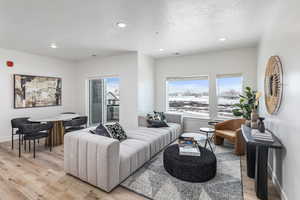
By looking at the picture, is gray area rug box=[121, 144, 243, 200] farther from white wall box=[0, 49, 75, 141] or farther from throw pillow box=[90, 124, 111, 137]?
white wall box=[0, 49, 75, 141]

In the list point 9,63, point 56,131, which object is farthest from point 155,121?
point 9,63

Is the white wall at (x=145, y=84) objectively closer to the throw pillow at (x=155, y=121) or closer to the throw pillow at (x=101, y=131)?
the throw pillow at (x=155, y=121)

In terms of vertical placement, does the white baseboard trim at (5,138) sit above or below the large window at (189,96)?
below

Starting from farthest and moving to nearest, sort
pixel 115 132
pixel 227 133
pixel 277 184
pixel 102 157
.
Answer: pixel 227 133 → pixel 115 132 → pixel 277 184 → pixel 102 157

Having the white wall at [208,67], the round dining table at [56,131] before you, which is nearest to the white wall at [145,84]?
the white wall at [208,67]

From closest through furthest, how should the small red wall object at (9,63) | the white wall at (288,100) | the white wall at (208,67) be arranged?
the white wall at (288,100) → the white wall at (208,67) → the small red wall object at (9,63)

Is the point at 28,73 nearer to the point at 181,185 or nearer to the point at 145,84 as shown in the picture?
the point at 145,84

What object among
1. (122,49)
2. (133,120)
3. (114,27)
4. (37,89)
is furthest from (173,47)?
(37,89)

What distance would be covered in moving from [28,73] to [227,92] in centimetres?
607

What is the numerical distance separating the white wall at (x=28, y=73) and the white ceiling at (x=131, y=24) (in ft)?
1.40

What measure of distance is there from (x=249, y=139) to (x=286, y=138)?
15.1 inches

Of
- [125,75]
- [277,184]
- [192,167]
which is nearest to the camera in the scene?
[277,184]

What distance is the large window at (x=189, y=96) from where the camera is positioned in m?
4.74

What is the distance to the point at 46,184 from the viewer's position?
2.21m
